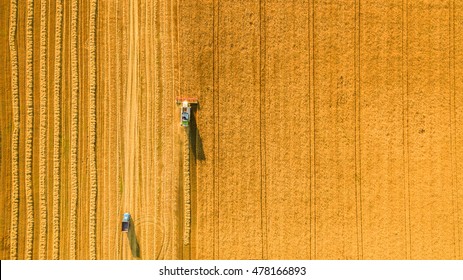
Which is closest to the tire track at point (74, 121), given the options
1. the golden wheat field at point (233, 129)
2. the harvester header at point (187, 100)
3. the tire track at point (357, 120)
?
the golden wheat field at point (233, 129)

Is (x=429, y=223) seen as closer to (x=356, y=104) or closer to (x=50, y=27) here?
(x=356, y=104)

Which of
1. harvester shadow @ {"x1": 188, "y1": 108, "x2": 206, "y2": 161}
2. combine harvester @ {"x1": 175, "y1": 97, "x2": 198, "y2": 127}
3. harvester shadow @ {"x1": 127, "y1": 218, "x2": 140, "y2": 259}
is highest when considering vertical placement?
combine harvester @ {"x1": 175, "y1": 97, "x2": 198, "y2": 127}

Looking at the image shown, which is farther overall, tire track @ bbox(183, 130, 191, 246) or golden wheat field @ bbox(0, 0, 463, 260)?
tire track @ bbox(183, 130, 191, 246)

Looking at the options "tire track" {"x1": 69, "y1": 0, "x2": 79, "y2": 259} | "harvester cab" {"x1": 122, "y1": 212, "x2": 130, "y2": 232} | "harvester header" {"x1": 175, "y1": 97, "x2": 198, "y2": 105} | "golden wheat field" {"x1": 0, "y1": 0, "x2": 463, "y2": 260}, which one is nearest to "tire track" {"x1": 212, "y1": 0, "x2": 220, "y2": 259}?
"golden wheat field" {"x1": 0, "y1": 0, "x2": 463, "y2": 260}

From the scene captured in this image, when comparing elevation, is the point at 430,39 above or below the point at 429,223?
above

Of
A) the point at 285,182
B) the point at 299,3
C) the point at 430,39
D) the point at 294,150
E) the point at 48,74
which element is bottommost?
the point at 285,182

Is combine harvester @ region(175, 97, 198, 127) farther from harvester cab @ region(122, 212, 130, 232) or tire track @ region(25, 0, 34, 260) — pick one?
tire track @ region(25, 0, 34, 260)

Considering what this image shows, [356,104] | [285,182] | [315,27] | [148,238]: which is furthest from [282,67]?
[148,238]
